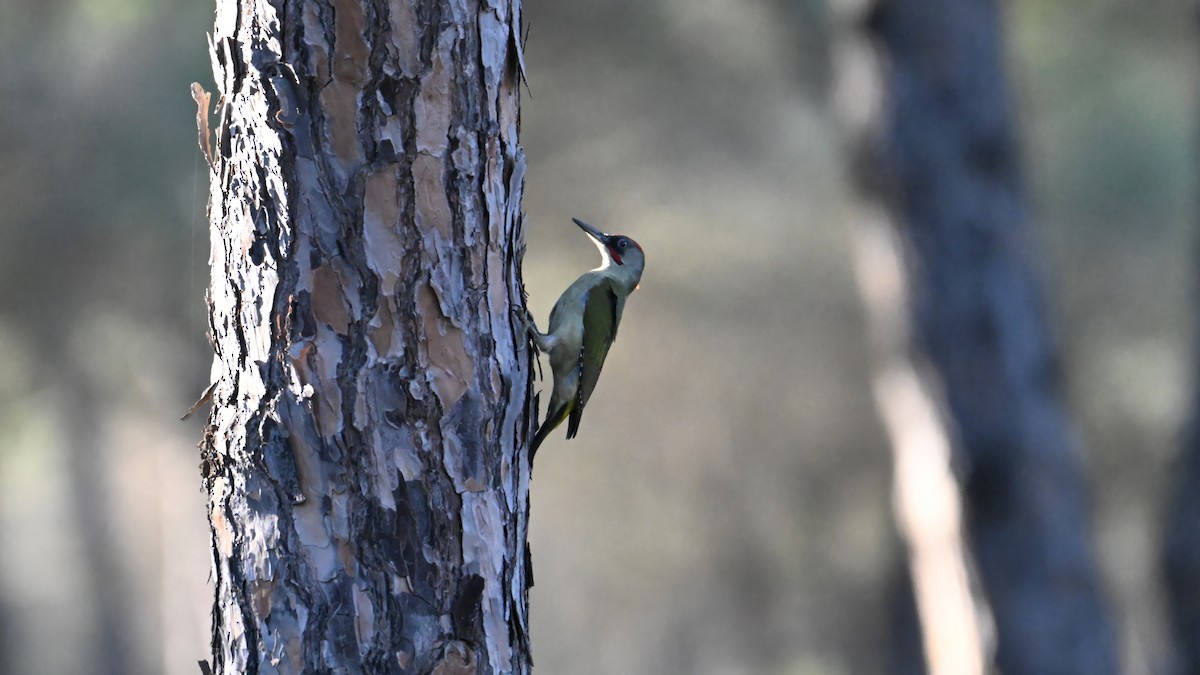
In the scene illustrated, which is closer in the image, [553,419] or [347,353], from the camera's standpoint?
[347,353]

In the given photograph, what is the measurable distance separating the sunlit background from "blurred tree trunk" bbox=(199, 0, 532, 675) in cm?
418

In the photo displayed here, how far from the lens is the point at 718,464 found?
1468 centimetres

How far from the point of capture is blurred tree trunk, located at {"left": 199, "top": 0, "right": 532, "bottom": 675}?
1913 mm

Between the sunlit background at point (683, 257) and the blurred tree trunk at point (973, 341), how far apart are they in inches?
61.4

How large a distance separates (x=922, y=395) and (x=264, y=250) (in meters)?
2.69

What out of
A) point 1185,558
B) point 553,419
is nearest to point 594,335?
point 553,419

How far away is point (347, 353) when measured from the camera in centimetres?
194

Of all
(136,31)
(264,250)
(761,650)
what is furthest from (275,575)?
(761,650)

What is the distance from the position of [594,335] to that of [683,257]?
7391 mm

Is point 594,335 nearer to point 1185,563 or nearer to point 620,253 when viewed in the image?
point 620,253

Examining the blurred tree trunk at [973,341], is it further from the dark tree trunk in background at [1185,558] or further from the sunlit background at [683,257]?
the sunlit background at [683,257]

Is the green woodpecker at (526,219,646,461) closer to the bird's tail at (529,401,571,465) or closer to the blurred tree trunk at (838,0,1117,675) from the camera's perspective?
the bird's tail at (529,401,571,465)

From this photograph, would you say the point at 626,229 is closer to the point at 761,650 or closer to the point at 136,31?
the point at 136,31

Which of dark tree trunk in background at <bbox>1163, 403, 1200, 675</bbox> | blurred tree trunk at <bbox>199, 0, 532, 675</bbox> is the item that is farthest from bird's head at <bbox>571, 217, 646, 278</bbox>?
dark tree trunk in background at <bbox>1163, 403, 1200, 675</bbox>
